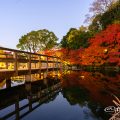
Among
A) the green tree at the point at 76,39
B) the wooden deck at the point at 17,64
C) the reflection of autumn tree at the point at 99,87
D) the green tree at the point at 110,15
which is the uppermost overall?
the green tree at the point at 110,15

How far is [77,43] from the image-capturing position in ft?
191

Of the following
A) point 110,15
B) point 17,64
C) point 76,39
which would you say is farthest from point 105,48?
point 17,64

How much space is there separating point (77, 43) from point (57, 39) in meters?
14.9

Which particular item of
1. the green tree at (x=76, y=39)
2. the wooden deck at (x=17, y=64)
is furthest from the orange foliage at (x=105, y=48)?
the wooden deck at (x=17, y=64)

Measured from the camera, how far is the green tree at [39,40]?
70750 mm

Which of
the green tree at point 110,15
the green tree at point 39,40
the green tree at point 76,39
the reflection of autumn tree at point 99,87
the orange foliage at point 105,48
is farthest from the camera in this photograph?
the green tree at point 39,40

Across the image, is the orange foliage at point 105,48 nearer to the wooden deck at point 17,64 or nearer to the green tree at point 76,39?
the green tree at point 76,39

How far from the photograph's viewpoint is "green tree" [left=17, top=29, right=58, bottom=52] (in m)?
70.8

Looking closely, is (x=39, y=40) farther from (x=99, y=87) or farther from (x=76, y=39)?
(x=99, y=87)

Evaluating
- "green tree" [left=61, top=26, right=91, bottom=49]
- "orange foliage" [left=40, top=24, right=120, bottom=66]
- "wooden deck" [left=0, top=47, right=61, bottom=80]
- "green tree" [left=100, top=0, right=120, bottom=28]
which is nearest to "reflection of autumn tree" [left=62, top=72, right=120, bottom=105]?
"wooden deck" [left=0, top=47, right=61, bottom=80]

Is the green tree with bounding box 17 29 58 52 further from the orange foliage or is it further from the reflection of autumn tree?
the reflection of autumn tree

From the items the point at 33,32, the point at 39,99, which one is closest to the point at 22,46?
the point at 33,32

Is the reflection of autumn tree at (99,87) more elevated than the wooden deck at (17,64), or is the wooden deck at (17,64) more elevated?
the wooden deck at (17,64)

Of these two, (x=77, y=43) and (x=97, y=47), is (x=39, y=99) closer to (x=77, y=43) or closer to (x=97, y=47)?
(x=97, y=47)
